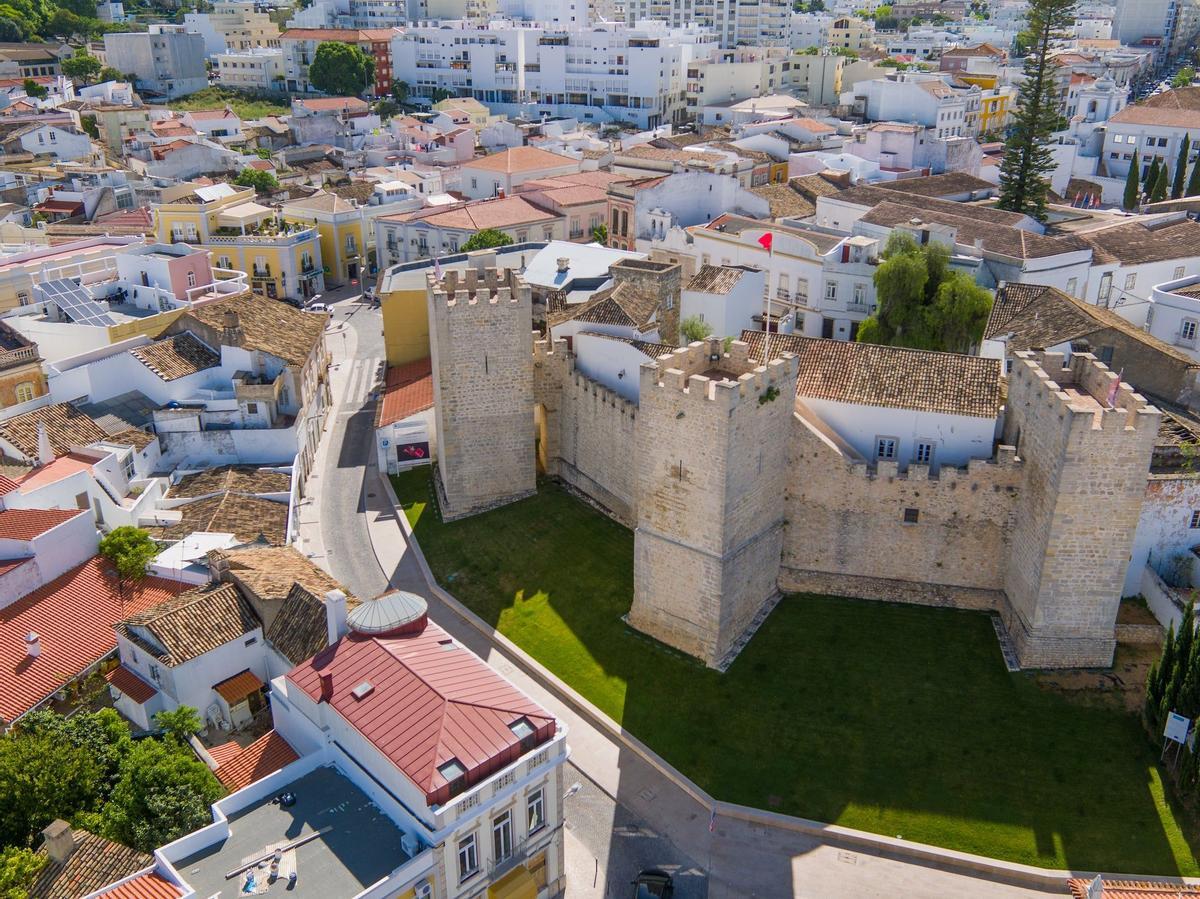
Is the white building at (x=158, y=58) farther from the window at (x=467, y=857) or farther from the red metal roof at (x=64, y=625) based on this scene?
the window at (x=467, y=857)

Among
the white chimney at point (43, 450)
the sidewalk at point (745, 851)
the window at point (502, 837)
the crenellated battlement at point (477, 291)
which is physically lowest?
the sidewalk at point (745, 851)

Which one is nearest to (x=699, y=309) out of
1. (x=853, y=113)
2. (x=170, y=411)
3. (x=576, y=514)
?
(x=576, y=514)

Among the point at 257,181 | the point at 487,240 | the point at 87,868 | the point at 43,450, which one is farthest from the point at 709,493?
the point at 257,181

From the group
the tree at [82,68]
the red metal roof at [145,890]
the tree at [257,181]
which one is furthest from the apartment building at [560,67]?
the red metal roof at [145,890]

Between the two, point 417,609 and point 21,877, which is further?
point 417,609

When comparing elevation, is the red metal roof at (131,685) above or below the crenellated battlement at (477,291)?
below

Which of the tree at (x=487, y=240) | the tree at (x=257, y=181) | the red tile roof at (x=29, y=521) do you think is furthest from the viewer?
the tree at (x=257, y=181)

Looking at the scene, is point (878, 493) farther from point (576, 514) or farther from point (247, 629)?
point (247, 629)

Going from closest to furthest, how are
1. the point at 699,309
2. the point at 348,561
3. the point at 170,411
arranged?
1. the point at 348,561
2. the point at 170,411
3. the point at 699,309
